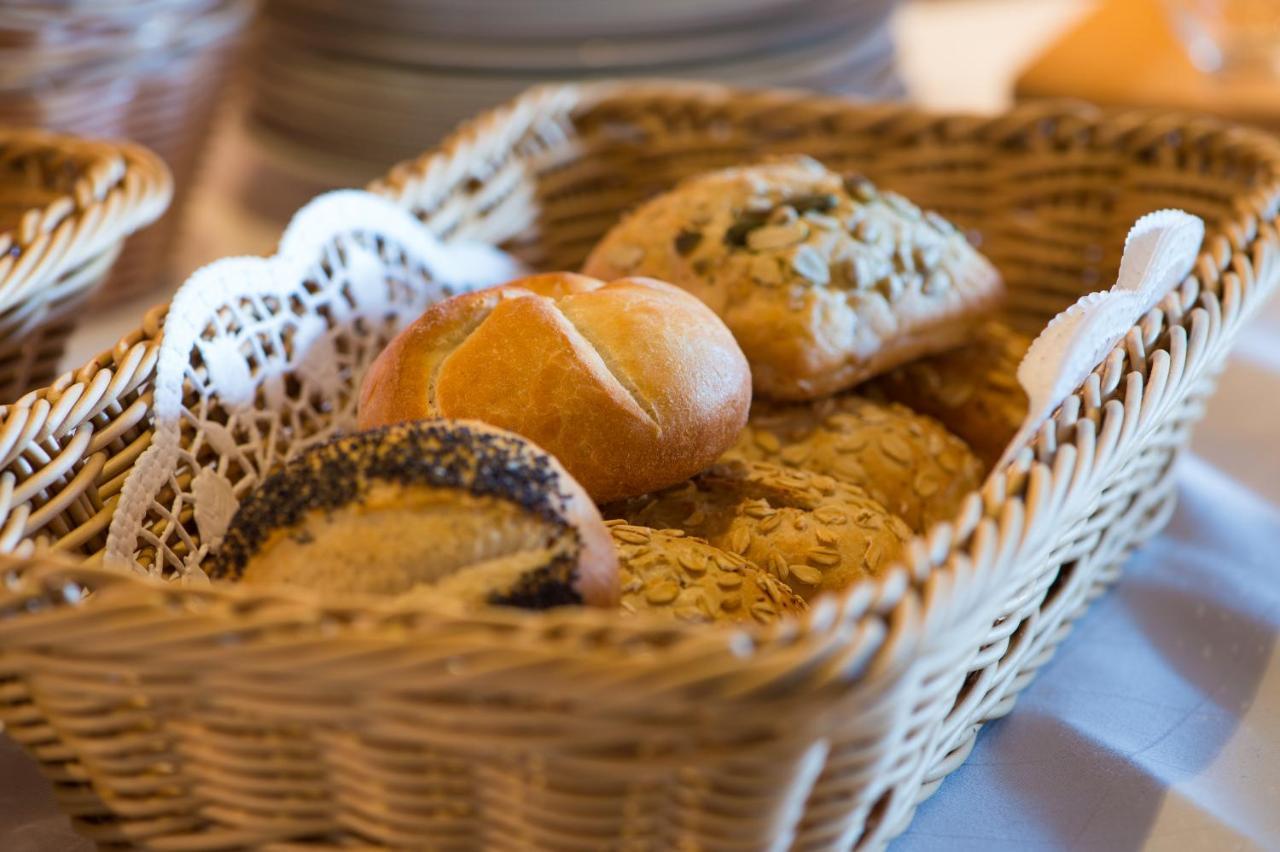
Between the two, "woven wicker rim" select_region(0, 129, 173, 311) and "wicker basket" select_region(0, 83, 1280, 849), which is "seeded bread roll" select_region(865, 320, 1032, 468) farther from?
"woven wicker rim" select_region(0, 129, 173, 311)

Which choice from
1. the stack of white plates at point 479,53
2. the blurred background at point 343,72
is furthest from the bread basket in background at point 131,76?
the stack of white plates at point 479,53

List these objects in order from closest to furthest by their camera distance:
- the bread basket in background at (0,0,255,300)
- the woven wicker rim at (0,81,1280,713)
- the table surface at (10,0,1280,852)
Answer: the woven wicker rim at (0,81,1280,713), the table surface at (10,0,1280,852), the bread basket in background at (0,0,255,300)

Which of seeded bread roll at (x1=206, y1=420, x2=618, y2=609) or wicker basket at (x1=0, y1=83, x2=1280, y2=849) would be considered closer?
wicker basket at (x1=0, y1=83, x2=1280, y2=849)

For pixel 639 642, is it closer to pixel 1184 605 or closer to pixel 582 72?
pixel 1184 605

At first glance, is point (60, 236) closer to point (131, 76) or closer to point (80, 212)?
point (80, 212)

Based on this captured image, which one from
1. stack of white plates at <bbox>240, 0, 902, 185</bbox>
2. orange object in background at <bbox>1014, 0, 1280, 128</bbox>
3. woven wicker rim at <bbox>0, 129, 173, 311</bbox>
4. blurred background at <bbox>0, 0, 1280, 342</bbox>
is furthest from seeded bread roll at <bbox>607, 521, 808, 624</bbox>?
orange object in background at <bbox>1014, 0, 1280, 128</bbox>

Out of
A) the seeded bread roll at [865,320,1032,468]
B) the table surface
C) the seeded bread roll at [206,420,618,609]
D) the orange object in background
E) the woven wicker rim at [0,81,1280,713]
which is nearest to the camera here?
Answer: the woven wicker rim at [0,81,1280,713]

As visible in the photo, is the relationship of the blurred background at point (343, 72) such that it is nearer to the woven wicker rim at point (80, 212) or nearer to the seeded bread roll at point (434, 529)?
the woven wicker rim at point (80, 212)
